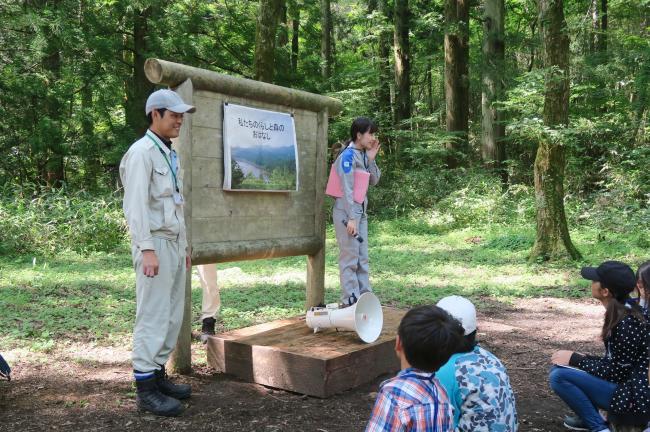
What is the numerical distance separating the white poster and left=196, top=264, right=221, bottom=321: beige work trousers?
0.94 metres

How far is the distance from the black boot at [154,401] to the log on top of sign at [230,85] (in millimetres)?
2214

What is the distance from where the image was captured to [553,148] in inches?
391

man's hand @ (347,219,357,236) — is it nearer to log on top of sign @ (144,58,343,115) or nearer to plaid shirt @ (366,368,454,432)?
log on top of sign @ (144,58,343,115)

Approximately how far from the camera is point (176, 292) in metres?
4.16

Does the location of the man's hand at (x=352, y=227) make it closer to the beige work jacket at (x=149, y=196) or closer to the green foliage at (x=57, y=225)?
the beige work jacket at (x=149, y=196)

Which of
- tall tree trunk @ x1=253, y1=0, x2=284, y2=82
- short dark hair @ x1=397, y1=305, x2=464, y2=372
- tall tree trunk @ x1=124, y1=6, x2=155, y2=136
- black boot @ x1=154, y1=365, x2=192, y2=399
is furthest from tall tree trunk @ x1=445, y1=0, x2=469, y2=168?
short dark hair @ x1=397, y1=305, x2=464, y2=372

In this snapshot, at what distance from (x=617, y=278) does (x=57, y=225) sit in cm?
1130

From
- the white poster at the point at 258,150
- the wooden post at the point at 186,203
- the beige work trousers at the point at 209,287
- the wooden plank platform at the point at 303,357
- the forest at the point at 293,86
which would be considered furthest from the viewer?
the forest at the point at 293,86

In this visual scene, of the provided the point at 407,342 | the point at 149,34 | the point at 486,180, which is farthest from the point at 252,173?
the point at 149,34

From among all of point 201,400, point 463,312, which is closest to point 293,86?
point 201,400

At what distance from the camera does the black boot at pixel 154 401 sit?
389cm

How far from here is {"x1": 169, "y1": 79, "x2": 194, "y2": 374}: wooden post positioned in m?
4.64

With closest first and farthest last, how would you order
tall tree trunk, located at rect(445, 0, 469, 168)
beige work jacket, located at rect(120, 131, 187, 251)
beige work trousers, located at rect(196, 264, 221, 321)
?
beige work jacket, located at rect(120, 131, 187, 251)
beige work trousers, located at rect(196, 264, 221, 321)
tall tree trunk, located at rect(445, 0, 469, 168)

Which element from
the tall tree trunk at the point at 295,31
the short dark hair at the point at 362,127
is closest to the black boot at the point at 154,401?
the short dark hair at the point at 362,127
